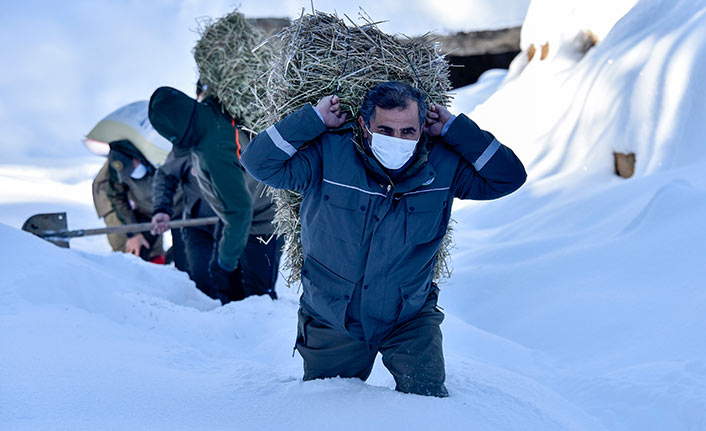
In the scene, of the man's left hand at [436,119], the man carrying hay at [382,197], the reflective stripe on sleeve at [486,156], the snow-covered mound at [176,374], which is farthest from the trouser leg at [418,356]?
the man's left hand at [436,119]

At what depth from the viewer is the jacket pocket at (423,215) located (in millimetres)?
2492

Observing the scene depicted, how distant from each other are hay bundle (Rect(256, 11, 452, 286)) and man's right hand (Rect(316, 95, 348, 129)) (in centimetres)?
13

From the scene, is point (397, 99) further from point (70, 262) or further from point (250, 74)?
point (70, 262)

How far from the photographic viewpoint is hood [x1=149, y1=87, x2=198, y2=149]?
4.03 meters

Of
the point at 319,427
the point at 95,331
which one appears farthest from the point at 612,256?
the point at 95,331

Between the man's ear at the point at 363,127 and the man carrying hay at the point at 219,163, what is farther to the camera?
the man carrying hay at the point at 219,163

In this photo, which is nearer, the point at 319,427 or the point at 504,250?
the point at 319,427

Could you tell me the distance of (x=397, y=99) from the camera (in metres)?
2.44

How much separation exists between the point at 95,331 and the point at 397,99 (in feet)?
6.54

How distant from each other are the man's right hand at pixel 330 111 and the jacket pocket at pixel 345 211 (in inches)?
10.2

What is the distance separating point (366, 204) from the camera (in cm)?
246

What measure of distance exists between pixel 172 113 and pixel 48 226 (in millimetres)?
2333

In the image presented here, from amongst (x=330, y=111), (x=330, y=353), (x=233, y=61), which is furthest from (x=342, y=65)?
(x=233, y=61)

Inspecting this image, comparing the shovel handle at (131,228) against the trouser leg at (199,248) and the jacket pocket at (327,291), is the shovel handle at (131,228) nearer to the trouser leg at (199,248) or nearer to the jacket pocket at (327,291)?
the trouser leg at (199,248)
